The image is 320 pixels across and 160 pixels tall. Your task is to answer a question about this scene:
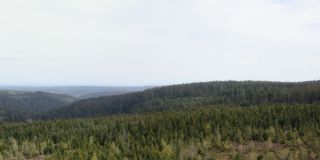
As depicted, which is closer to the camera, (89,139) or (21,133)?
(89,139)

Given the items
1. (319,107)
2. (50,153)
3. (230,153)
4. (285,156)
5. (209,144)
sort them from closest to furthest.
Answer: (285,156) < (230,153) < (209,144) < (50,153) < (319,107)

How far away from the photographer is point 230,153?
73.1m

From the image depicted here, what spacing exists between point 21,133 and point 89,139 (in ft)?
74.5

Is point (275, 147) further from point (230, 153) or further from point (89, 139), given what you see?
point (89, 139)

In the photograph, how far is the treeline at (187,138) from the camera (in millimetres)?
73312

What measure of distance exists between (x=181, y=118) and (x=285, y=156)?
46.9m

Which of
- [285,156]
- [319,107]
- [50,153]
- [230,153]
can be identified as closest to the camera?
[285,156]

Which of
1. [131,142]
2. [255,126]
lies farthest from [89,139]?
[255,126]

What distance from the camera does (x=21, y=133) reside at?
365ft

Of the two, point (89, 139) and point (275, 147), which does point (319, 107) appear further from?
point (89, 139)

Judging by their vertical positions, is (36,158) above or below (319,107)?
below

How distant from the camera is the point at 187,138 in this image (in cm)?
8894

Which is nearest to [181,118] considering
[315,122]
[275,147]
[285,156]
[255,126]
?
[255,126]

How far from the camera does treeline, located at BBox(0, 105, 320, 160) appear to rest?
7331 centimetres
